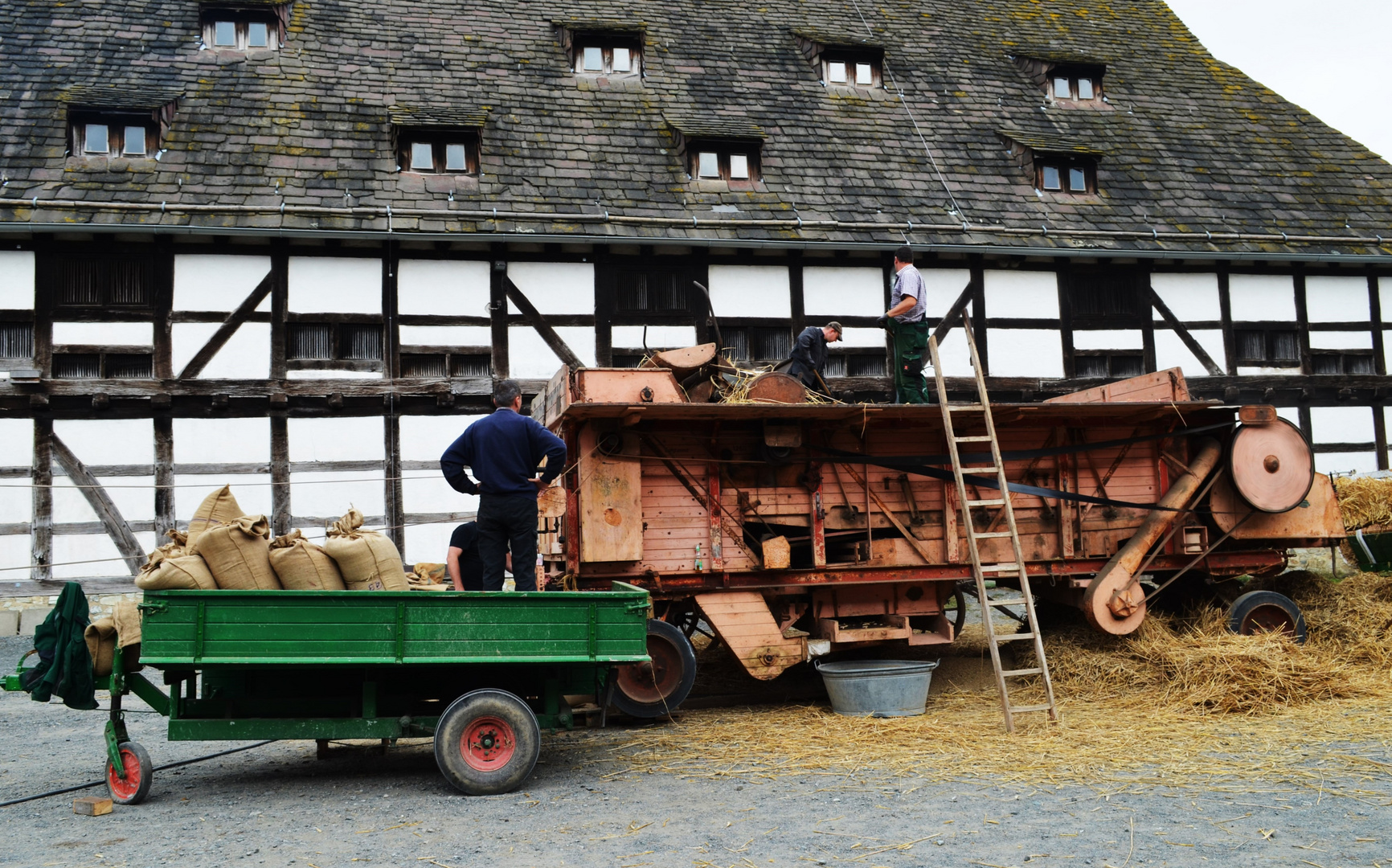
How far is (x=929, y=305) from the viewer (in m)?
14.5

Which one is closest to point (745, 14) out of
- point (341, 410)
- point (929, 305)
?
point (929, 305)

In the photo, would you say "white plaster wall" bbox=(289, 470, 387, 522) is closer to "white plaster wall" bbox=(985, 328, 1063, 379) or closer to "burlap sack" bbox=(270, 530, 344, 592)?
"burlap sack" bbox=(270, 530, 344, 592)

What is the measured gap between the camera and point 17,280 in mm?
12625

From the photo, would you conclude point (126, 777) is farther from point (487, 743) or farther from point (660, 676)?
point (660, 676)

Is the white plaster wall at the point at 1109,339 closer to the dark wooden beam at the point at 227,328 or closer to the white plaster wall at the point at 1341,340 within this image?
the white plaster wall at the point at 1341,340

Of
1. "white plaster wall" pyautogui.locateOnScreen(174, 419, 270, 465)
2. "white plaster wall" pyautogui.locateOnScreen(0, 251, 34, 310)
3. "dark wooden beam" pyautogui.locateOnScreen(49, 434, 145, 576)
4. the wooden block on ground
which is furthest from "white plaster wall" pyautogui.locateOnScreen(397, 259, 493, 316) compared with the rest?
the wooden block on ground

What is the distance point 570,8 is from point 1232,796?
50.4 ft

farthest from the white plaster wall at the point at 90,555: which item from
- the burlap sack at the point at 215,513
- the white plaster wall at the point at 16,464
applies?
the burlap sack at the point at 215,513

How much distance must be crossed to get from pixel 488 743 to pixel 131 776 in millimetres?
1765

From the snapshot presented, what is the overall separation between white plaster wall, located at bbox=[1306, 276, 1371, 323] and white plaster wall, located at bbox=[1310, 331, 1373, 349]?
182mm

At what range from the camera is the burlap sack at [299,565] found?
18.9ft

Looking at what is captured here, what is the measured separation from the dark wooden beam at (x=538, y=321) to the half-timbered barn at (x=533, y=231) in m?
0.04

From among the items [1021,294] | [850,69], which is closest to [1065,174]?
[1021,294]

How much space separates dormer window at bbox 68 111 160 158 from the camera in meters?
13.2
